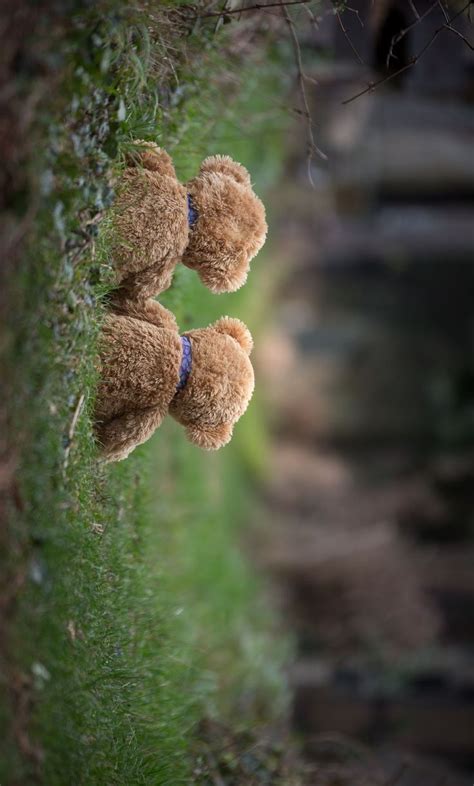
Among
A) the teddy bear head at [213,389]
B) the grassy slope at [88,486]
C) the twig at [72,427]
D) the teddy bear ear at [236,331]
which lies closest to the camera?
the grassy slope at [88,486]

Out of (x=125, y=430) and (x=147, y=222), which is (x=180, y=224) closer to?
(x=147, y=222)

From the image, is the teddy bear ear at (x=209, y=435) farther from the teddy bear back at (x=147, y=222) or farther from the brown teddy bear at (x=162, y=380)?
the teddy bear back at (x=147, y=222)

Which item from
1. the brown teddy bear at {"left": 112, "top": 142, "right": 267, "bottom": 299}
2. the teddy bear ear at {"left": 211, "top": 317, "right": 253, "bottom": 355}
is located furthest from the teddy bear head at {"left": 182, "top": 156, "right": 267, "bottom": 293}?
the teddy bear ear at {"left": 211, "top": 317, "right": 253, "bottom": 355}

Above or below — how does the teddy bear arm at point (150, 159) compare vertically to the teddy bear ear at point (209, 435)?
above

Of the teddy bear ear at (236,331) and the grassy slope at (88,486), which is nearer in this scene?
the grassy slope at (88,486)

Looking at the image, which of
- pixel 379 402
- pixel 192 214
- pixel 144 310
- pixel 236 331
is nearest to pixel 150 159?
pixel 192 214

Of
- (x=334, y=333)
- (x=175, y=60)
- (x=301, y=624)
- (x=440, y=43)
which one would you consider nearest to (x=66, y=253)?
(x=175, y=60)

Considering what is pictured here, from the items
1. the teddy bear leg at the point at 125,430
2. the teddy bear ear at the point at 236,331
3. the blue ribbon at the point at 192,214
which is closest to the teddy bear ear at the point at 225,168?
the blue ribbon at the point at 192,214
